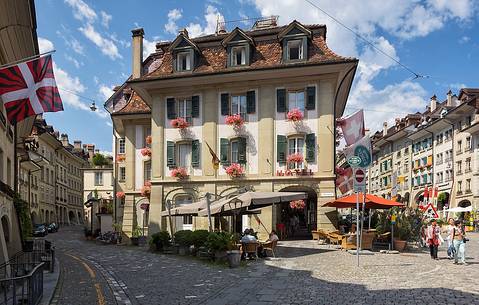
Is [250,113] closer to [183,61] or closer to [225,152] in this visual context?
[225,152]

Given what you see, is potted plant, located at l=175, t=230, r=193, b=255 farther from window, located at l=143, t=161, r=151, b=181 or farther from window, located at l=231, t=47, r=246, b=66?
window, located at l=143, t=161, r=151, b=181

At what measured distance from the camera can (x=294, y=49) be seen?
2817cm

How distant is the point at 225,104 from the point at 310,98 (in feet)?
17.0

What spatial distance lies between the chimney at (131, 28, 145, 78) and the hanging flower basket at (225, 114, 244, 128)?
952 cm

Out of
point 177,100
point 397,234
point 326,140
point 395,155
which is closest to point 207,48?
point 177,100

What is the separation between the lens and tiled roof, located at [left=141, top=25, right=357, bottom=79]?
27500 mm

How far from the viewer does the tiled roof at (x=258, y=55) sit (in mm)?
27500

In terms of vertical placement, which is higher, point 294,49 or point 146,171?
point 294,49

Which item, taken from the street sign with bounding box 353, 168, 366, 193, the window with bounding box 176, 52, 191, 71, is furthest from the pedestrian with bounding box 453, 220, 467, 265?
the window with bounding box 176, 52, 191, 71

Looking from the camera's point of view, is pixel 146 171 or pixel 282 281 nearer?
pixel 282 281

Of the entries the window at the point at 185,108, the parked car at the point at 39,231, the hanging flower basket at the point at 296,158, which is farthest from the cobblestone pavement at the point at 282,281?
the parked car at the point at 39,231

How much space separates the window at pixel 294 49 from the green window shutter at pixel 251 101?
3.05 meters

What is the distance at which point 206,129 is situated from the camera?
2969cm

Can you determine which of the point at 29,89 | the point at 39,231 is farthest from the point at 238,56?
the point at 39,231
